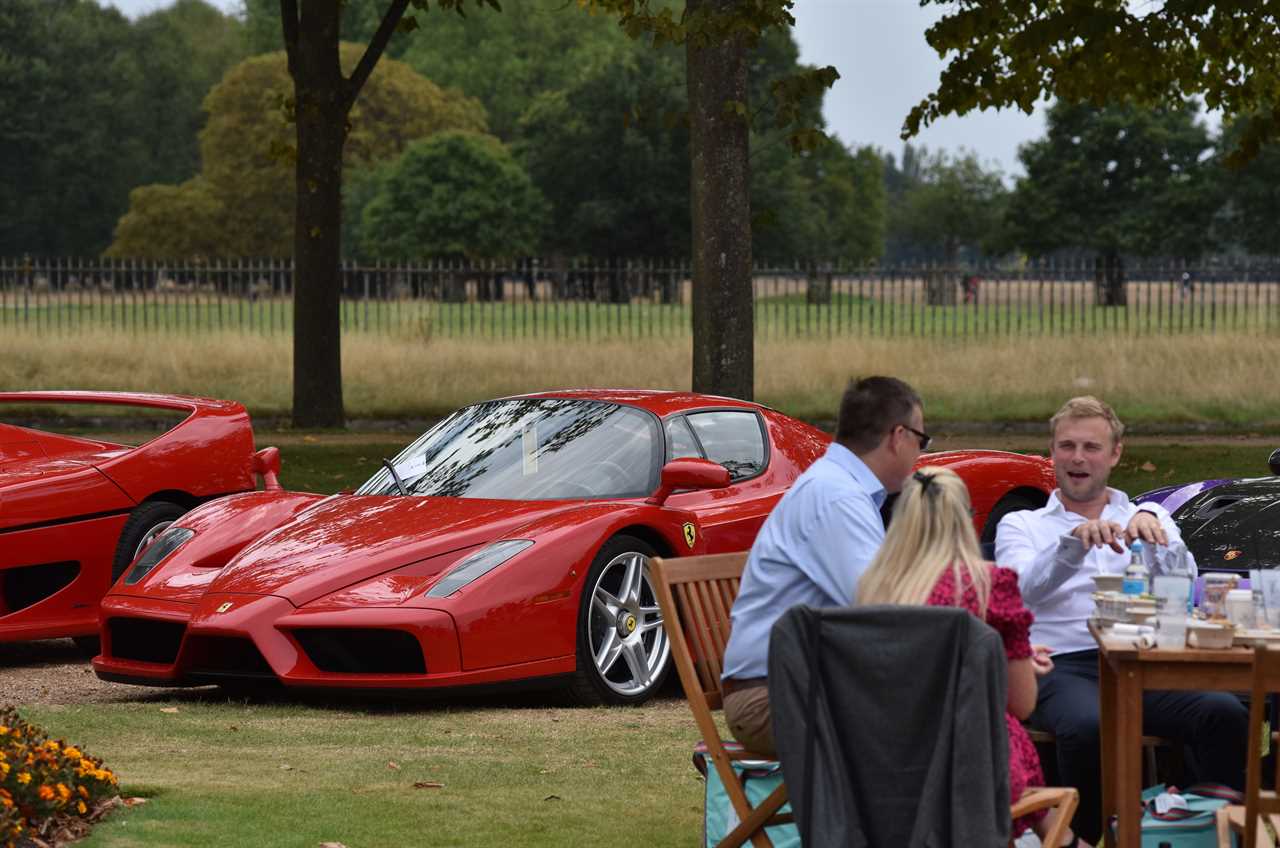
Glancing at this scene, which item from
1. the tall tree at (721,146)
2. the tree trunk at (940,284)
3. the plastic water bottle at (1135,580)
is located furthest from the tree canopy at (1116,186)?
the plastic water bottle at (1135,580)

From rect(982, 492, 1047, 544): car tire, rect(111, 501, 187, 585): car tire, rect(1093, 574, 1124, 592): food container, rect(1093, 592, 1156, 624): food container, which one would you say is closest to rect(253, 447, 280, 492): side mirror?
rect(111, 501, 187, 585): car tire

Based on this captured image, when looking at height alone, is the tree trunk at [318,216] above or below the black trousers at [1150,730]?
above

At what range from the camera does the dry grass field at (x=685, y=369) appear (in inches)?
956

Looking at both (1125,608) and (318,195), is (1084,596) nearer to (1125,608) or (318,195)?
(1125,608)

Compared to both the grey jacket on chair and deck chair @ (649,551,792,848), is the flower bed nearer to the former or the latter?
deck chair @ (649,551,792,848)

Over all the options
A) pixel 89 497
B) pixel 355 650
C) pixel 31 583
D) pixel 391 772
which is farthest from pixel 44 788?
pixel 89 497

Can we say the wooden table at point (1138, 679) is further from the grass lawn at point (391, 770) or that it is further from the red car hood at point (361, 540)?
the red car hood at point (361, 540)

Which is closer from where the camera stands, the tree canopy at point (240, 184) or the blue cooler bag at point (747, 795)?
the blue cooler bag at point (747, 795)

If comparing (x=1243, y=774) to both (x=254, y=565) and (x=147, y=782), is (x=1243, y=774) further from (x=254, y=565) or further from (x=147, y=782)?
(x=254, y=565)

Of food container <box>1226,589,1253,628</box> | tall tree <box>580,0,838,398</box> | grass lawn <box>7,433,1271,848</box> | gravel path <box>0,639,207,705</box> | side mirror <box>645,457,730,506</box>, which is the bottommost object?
gravel path <box>0,639,207,705</box>

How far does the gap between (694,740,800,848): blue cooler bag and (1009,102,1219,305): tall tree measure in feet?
226

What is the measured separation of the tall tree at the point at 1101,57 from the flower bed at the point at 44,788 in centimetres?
1235

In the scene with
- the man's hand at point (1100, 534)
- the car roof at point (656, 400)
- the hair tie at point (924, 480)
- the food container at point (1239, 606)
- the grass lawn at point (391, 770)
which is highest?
the hair tie at point (924, 480)

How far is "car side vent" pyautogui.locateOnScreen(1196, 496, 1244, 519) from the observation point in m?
7.92
